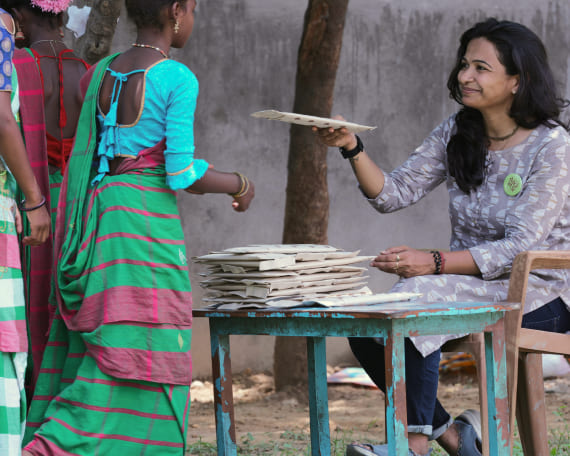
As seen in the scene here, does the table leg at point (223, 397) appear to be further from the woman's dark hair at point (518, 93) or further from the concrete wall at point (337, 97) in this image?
the concrete wall at point (337, 97)

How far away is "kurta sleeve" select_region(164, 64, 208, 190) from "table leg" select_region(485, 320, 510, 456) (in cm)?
109

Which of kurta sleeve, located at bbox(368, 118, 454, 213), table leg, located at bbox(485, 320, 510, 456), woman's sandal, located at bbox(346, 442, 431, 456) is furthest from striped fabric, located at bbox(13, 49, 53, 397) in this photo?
table leg, located at bbox(485, 320, 510, 456)

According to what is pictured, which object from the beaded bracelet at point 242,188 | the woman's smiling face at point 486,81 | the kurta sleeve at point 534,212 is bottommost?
the kurta sleeve at point 534,212

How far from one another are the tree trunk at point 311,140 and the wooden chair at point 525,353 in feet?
9.35

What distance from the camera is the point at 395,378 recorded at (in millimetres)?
2609

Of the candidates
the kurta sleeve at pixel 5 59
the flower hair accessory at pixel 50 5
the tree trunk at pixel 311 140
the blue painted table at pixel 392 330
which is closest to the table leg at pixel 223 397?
the blue painted table at pixel 392 330

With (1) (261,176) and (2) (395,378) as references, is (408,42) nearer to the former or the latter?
(1) (261,176)

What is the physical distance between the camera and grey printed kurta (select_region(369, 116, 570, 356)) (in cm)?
331

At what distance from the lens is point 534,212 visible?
332cm

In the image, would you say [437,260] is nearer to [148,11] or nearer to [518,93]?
[518,93]

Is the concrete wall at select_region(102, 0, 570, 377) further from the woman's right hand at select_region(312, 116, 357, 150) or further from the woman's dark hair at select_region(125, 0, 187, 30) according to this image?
the woman's dark hair at select_region(125, 0, 187, 30)

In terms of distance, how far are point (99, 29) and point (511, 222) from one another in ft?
7.47

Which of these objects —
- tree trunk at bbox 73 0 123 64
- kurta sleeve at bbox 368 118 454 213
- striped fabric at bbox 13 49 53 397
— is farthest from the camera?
tree trunk at bbox 73 0 123 64

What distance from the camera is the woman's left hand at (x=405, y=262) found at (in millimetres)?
3270
